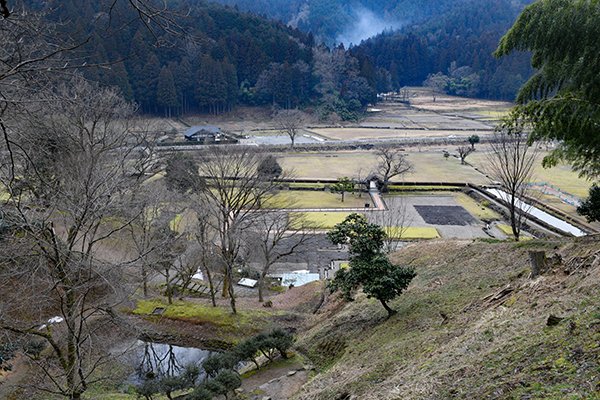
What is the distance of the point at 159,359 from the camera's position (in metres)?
13.1

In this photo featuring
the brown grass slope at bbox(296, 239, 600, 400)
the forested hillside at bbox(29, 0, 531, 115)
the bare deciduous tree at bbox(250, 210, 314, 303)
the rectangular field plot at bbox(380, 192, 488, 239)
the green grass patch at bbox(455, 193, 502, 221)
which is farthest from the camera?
the forested hillside at bbox(29, 0, 531, 115)

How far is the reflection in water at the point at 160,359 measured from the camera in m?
12.3

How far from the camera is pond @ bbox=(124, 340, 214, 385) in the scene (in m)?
12.3

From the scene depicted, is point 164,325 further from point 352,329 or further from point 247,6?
point 247,6

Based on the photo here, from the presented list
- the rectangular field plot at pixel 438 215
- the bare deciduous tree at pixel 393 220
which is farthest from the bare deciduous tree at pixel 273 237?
the rectangular field plot at pixel 438 215

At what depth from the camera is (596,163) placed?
1126 centimetres

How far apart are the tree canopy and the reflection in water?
1051 centimetres

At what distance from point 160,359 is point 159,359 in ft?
0.09

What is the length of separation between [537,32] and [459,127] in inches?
2249

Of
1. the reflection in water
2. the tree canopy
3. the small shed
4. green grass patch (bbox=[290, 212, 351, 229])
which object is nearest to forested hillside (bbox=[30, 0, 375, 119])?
the small shed

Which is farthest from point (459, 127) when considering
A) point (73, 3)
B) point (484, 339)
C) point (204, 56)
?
point (484, 339)

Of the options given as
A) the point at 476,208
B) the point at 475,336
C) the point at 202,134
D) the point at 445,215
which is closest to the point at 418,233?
the point at 445,215

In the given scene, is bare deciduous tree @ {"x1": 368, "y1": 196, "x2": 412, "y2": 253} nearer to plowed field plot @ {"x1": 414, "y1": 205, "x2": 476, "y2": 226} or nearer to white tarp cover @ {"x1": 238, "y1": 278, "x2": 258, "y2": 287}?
plowed field plot @ {"x1": 414, "y1": 205, "x2": 476, "y2": 226}

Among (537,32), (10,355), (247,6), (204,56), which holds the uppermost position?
(247,6)
